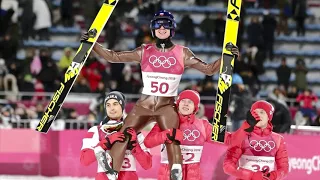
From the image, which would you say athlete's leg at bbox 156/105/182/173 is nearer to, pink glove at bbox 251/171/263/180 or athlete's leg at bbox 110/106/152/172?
athlete's leg at bbox 110/106/152/172

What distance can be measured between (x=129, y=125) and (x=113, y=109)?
0.75 ft

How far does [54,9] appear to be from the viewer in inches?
808

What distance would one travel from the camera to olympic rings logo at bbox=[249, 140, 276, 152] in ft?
30.8

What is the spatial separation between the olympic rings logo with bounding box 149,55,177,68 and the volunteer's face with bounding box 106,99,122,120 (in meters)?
0.55

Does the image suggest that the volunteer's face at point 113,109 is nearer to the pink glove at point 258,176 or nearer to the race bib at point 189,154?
the race bib at point 189,154

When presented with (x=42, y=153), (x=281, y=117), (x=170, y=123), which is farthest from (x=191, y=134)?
(x=281, y=117)

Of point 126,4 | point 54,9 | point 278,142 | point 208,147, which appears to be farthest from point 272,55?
point 278,142

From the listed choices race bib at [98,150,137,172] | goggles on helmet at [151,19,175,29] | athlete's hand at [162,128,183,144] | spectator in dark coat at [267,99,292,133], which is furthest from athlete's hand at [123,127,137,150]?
spectator in dark coat at [267,99,292,133]

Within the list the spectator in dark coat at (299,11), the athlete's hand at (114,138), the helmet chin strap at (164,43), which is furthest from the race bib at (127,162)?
the spectator in dark coat at (299,11)

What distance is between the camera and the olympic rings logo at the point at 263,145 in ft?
30.8

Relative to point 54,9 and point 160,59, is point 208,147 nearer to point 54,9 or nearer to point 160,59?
point 160,59

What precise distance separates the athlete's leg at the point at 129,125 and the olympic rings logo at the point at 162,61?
1.58 feet

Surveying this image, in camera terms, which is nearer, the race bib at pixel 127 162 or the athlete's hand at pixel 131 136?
the athlete's hand at pixel 131 136

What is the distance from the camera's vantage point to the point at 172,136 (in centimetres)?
927
